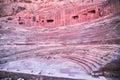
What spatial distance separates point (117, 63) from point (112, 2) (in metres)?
1.91

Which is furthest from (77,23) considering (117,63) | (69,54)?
(117,63)

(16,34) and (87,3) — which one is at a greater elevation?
(87,3)

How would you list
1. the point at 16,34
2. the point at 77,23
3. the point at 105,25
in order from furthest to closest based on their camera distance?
Result: 1. the point at 16,34
2. the point at 77,23
3. the point at 105,25

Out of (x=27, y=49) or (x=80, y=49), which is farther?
(x=27, y=49)

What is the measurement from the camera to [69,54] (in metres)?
6.21

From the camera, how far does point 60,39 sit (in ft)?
21.2

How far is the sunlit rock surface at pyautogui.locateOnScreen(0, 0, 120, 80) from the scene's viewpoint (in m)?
5.60

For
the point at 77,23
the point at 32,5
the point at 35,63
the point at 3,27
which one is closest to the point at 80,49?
the point at 77,23

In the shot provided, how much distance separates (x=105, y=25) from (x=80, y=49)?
1155 mm

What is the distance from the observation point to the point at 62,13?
638 cm

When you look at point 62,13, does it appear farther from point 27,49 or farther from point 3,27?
point 3,27

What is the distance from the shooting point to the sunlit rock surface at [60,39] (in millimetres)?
5598

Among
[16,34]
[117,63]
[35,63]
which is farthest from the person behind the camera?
[16,34]

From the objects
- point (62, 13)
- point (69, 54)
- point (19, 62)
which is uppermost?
point (62, 13)
